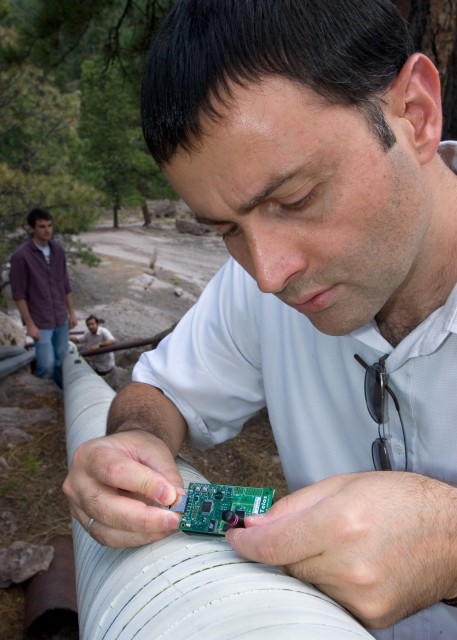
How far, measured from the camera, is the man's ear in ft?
4.39

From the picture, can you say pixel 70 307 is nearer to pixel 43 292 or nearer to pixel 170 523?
pixel 43 292

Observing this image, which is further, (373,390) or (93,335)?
(93,335)

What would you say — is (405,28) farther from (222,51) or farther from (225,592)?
(225,592)

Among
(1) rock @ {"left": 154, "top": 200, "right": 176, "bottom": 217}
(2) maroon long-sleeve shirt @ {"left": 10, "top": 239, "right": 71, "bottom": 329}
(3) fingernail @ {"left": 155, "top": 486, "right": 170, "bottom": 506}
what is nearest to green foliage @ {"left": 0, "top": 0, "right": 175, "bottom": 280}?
Result: (2) maroon long-sleeve shirt @ {"left": 10, "top": 239, "right": 71, "bottom": 329}

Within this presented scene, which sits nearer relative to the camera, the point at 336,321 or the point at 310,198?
the point at 310,198

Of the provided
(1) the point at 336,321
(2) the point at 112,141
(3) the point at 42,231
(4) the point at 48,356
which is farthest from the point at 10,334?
(2) the point at 112,141

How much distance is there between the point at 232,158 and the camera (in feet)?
3.95

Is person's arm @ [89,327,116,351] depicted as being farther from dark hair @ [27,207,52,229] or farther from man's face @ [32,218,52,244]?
dark hair @ [27,207,52,229]

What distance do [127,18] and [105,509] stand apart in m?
6.91

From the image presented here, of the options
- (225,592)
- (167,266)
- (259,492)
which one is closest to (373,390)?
(259,492)

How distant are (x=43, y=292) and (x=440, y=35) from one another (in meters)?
5.05

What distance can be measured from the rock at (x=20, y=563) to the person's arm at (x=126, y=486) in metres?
1.58

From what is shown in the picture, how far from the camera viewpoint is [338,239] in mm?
1287

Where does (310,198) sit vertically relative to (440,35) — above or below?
below
